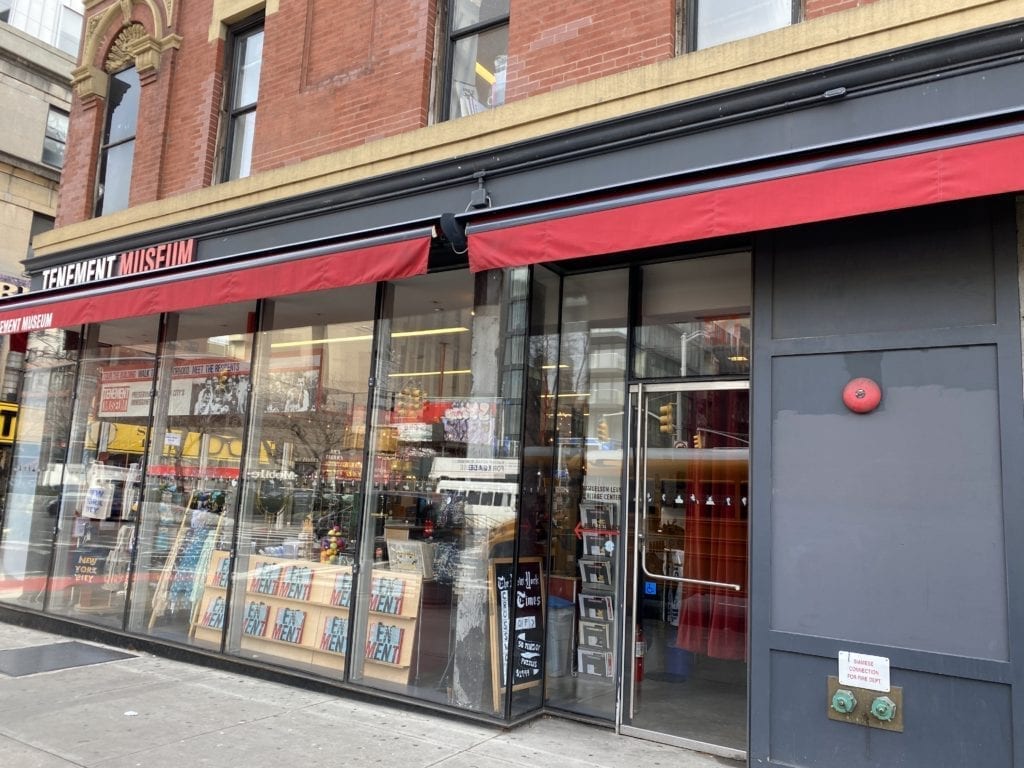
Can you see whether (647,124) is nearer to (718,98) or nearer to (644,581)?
(718,98)

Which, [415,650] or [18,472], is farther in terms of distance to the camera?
[18,472]

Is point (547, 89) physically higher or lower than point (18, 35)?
lower

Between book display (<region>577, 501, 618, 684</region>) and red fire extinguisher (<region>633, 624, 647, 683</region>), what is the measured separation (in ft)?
1.44

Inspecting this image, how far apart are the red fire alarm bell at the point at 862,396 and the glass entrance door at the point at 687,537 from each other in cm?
118

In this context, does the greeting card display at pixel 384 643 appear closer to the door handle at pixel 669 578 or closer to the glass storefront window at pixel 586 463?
the glass storefront window at pixel 586 463

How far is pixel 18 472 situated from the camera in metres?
10.5

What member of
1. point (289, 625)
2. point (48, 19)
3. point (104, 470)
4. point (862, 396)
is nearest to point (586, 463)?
point (862, 396)

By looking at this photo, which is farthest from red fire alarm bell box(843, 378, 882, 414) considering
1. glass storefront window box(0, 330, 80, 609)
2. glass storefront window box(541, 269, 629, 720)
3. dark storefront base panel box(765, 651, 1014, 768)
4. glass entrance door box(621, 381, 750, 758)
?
glass storefront window box(0, 330, 80, 609)

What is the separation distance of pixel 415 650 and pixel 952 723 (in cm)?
394

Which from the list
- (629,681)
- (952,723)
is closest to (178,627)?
(629,681)

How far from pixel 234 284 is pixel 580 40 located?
3678 mm

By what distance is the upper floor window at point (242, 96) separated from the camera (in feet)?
30.5

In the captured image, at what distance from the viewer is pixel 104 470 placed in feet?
31.3

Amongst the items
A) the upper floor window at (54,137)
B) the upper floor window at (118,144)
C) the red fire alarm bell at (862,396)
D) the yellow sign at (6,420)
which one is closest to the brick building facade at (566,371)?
the red fire alarm bell at (862,396)
